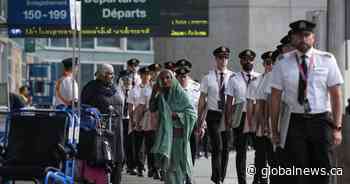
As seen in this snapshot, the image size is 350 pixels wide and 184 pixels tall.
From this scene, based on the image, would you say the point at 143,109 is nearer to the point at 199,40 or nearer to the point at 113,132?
the point at 113,132

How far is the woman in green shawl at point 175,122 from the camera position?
1391 cm

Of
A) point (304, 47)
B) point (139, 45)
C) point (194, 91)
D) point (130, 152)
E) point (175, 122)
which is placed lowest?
point (130, 152)

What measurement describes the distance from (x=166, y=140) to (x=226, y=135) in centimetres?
209

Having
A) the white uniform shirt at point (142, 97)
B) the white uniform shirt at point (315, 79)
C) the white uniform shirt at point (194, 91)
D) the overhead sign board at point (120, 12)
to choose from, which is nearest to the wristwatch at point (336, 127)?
the white uniform shirt at point (315, 79)

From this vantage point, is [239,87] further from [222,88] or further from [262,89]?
[262,89]

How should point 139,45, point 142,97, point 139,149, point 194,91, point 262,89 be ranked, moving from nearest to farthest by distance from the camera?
point 262,89
point 194,91
point 142,97
point 139,149
point 139,45

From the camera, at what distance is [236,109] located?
616 inches

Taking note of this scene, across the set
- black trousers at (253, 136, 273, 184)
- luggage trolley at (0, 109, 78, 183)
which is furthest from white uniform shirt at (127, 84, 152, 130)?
luggage trolley at (0, 109, 78, 183)

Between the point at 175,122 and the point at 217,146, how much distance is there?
175 centimetres

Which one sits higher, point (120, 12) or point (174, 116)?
point (120, 12)

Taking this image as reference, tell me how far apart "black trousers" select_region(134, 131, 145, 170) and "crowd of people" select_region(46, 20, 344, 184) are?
18 millimetres

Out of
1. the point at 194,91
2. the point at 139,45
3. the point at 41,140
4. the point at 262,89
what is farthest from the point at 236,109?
the point at 139,45

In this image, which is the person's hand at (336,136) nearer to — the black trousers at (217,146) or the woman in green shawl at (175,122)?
the woman in green shawl at (175,122)

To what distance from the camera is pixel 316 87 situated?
399 inches
